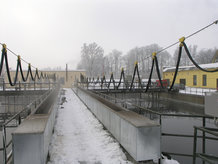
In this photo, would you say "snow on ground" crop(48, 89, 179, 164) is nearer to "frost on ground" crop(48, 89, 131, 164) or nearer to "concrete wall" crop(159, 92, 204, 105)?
"frost on ground" crop(48, 89, 131, 164)

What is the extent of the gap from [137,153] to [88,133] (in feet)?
8.87

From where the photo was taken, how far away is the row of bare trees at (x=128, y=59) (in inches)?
2549

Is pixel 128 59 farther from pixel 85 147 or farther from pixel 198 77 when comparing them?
pixel 85 147

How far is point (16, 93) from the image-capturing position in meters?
21.2

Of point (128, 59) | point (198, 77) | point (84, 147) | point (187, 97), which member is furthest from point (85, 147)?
point (128, 59)

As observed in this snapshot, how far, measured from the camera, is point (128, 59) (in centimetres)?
8312

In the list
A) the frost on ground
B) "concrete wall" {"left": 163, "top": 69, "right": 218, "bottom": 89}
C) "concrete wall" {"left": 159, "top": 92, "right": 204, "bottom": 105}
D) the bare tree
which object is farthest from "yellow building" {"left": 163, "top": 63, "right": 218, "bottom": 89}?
the bare tree

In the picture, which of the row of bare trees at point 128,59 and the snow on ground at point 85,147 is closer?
the snow on ground at point 85,147

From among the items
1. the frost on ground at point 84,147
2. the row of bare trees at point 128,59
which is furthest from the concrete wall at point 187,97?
the row of bare trees at point 128,59

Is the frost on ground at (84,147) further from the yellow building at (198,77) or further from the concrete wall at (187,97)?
the yellow building at (198,77)

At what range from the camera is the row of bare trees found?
212ft

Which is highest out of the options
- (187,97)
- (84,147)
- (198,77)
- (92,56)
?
(92,56)

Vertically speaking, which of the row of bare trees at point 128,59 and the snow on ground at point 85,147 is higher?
the row of bare trees at point 128,59

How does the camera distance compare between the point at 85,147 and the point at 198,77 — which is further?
the point at 198,77
